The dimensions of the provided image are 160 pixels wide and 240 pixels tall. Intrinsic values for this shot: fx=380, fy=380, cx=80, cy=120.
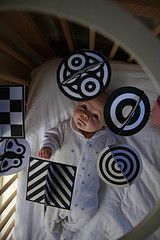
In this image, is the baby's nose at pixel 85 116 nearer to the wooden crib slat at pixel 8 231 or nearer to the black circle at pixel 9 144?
the black circle at pixel 9 144

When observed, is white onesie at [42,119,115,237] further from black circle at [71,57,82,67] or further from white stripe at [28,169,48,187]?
black circle at [71,57,82,67]

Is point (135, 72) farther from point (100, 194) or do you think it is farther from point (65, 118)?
point (100, 194)

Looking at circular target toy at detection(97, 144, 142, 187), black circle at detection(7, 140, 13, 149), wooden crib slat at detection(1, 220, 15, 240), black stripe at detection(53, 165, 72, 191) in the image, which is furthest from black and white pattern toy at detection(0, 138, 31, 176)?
wooden crib slat at detection(1, 220, 15, 240)

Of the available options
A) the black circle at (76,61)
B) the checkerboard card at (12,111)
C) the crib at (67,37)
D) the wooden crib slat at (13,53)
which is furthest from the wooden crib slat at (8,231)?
the black circle at (76,61)

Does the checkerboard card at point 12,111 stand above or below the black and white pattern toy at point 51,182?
above

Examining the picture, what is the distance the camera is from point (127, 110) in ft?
3.48

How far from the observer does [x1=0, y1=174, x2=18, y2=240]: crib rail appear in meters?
1.36

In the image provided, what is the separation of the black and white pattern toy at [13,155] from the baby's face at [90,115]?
0.59 feet

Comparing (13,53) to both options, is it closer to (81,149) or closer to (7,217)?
(81,149)

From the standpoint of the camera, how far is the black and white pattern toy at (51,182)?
1218mm

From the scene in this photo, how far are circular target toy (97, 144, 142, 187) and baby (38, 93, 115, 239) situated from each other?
37 mm

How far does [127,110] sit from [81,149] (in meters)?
0.25

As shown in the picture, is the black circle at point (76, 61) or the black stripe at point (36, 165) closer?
the black circle at point (76, 61)

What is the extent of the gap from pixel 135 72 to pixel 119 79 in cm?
6
